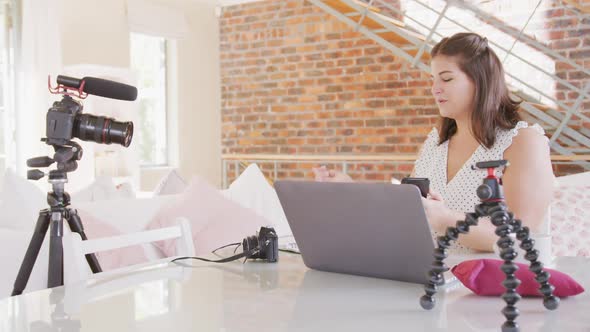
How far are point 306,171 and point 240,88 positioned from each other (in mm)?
1129

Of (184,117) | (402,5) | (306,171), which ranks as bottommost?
(306,171)

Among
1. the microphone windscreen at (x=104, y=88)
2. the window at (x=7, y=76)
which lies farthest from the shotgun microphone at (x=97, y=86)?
the window at (x=7, y=76)

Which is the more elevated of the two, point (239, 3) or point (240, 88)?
point (239, 3)

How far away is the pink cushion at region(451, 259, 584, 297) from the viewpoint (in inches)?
41.3

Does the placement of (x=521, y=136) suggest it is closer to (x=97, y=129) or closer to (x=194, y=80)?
(x=97, y=129)

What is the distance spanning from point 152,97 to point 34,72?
1.47 meters

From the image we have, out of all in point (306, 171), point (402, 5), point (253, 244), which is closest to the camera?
point (253, 244)

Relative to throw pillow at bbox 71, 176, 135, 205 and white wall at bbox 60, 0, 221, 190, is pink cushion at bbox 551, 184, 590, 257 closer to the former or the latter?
throw pillow at bbox 71, 176, 135, 205

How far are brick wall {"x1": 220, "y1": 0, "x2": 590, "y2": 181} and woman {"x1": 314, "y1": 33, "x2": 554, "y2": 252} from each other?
3.17m

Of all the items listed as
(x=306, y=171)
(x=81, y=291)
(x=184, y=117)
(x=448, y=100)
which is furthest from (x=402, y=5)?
(x=81, y=291)

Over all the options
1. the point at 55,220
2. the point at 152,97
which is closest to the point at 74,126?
the point at 55,220

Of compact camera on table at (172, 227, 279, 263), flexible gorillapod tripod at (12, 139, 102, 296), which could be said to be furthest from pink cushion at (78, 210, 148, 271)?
compact camera on table at (172, 227, 279, 263)

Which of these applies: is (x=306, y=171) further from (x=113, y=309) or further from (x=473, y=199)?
(x=113, y=309)

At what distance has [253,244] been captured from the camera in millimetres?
1489
